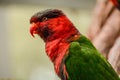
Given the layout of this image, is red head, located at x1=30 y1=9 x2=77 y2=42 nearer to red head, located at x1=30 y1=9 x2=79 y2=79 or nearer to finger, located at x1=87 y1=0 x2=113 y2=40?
red head, located at x1=30 y1=9 x2=79 y2=79

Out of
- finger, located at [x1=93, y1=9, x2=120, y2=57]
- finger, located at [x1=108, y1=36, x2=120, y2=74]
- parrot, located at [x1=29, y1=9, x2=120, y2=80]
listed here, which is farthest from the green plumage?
finger, located at [x1=93, y1=9, x2=120, y2=57]

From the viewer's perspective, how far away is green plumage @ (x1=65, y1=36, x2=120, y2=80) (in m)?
0.81

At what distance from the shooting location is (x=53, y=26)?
0.85 m

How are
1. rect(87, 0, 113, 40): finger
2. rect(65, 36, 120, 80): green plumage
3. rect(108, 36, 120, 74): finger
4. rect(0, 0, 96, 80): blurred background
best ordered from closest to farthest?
rect(65, 36, 120, 80): green plumage → rect(108, 36, 120, 74): finger → rect(87, 0, 113, 40): finger → rect(0, 0, 96, 80): blurred background

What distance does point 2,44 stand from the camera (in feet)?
6.40

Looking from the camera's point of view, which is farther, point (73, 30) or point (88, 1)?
point (88, 1)

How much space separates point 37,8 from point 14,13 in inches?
7.6

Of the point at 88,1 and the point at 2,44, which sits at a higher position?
the point at 88,1

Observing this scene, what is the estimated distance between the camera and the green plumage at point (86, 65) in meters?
0.81

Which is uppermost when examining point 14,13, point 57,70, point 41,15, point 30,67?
point 41,15

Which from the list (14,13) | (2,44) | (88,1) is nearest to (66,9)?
(88,1)

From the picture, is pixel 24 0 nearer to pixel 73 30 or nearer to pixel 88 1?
pixel 88 1

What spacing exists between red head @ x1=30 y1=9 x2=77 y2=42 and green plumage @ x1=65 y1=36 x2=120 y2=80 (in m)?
0.04

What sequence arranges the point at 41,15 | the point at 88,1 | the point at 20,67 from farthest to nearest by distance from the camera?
the point at 88,1 → the point at 20,67 → the point at 41,15
